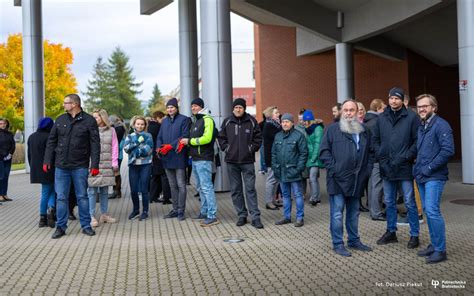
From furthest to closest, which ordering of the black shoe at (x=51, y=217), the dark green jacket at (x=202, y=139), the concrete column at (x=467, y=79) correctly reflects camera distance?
the concrete column at (x=467, y=79), the black shoe at (x=51, y=217), the dark green jacket at (x=202, y=139)

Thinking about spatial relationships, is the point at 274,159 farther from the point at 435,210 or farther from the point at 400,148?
the point at 435,210

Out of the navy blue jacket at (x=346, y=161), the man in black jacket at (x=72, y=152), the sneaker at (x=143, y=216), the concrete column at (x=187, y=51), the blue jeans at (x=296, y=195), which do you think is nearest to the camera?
the navy blue jacket at (x=346, y=161)

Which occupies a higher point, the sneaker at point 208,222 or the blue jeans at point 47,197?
the blue jeans at point 47,197

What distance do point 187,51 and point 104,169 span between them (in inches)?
575

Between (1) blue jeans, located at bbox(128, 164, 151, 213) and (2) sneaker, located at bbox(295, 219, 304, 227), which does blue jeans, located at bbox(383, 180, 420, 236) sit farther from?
(1) blue jeans, located at bbox(128, 164, 151, 213)

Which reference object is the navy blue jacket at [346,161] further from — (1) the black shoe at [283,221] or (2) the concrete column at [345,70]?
(2) the concrete column at [345,70]

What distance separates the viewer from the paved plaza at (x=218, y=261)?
5.43 metres

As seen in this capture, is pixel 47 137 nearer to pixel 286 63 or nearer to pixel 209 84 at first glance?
pixel 209 84

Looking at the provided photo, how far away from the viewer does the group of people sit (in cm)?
636

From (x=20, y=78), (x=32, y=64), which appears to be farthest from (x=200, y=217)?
(x=20, y=78)

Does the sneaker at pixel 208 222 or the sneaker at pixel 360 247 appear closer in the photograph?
the sneaker at pixel 360 247

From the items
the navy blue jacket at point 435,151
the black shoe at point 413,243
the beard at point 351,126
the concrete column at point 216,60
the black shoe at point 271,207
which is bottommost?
the black shoe at point 413,243

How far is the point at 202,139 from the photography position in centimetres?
873

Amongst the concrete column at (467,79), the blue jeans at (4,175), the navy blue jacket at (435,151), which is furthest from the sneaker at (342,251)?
the blue jeans at (4,175)
